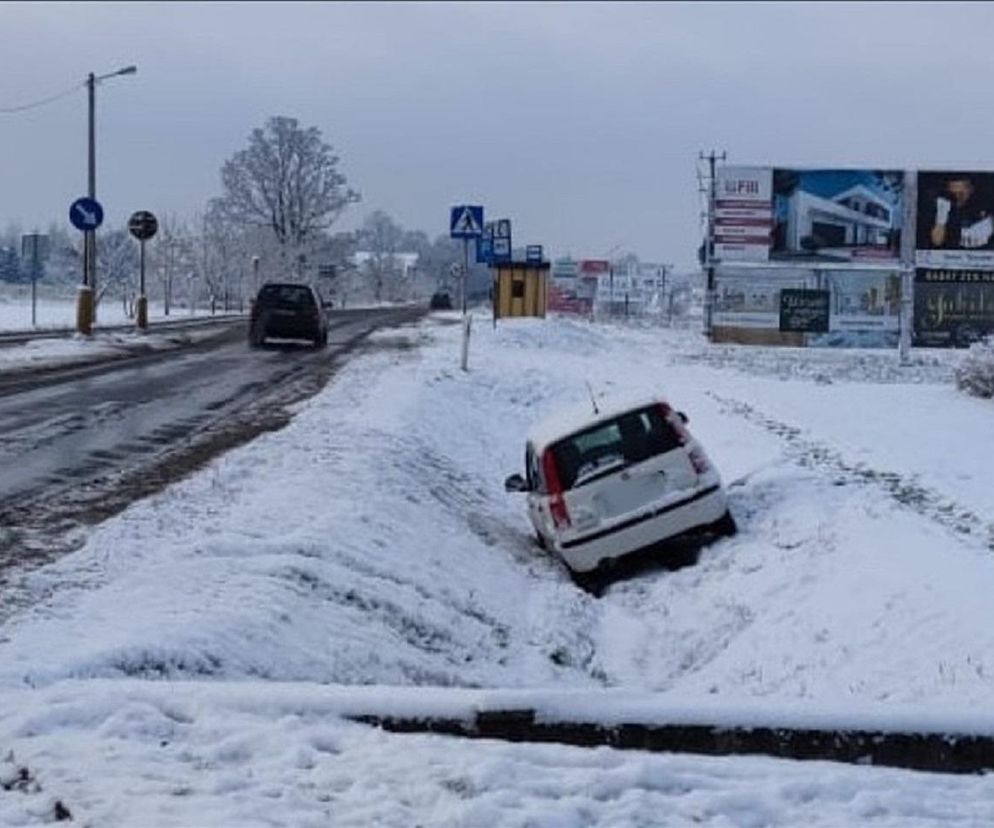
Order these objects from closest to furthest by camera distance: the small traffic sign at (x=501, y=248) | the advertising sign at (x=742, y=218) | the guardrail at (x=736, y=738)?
the guardrail at (x=736, y=738) → the small traffic sign at (x=501, y=248) → the advertising sign at (x=742, y=218)

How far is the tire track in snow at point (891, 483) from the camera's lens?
37.3 ft

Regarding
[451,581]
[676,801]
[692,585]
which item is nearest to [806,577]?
[692,585]

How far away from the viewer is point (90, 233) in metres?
35.6

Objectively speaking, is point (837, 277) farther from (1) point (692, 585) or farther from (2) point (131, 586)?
(2) point (131, 586)

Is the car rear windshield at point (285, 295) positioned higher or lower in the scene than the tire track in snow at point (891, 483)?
higher

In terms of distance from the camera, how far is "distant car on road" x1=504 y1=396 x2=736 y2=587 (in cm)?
1191

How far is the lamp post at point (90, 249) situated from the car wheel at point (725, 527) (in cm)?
2552

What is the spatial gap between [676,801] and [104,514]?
654 cm

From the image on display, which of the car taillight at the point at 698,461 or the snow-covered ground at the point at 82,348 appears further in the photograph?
the snow-covered ground at the point at 82,348

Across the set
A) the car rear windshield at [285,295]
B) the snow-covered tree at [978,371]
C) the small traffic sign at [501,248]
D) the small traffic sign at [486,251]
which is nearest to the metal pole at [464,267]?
the small traffic sign at [486,251]

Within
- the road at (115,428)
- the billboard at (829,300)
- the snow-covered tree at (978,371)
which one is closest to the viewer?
the road at (115,428)

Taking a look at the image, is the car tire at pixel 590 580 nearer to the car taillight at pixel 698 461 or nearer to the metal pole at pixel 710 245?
the car taillight at pixel 698 461

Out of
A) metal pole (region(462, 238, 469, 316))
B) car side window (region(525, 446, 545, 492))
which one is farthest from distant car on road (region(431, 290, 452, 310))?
car side window (region(525, 446, 545, 492))

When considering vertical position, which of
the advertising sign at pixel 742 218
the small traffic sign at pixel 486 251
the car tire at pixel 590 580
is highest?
the advertising sign at pixel 742 218
